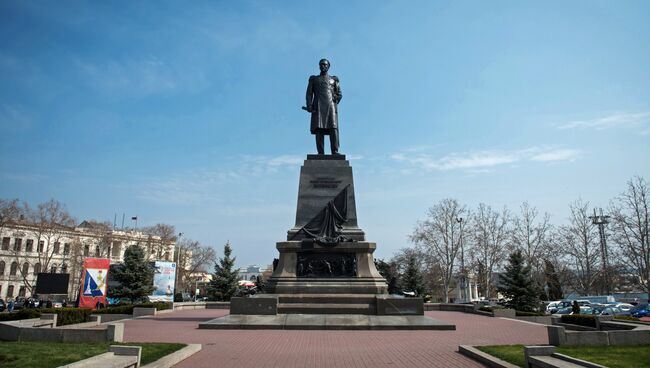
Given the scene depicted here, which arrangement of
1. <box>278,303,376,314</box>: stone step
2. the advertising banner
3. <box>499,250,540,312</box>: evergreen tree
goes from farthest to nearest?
the advertising banner < <box>499,250,540,312</box>: evergreen tree < <box>278,303,376,314</box>: stone step

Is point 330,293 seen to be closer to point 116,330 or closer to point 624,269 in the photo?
point 116,330

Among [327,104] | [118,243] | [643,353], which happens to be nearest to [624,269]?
[327,104]

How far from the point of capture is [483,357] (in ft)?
27.9

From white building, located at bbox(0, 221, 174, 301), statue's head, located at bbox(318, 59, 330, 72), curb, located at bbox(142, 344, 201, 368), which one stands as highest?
statue's head, located at bbox(318, 59, 330, 72)

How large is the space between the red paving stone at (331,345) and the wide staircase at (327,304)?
224 cm

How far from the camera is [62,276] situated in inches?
957

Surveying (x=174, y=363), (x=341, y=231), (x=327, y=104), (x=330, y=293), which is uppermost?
(x=327, y=104)

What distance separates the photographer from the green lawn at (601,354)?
756cm

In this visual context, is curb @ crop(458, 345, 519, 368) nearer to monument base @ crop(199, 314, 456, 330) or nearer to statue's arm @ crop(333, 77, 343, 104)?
monument base @ crop(199, 314, 456, 330)

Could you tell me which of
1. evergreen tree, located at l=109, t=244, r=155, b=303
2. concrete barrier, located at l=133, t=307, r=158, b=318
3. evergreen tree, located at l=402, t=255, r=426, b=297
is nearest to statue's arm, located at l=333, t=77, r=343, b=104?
concrete barrier, located at l=133, t=307, r=158, b=318

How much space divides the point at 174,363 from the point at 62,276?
19.6 meters

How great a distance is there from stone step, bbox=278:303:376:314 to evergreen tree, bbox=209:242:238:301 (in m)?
24.1

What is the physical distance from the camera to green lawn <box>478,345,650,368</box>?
756 cm

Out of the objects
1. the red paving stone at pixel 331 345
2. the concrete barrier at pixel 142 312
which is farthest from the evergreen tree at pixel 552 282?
the concrete barrier at pixel 142 312
